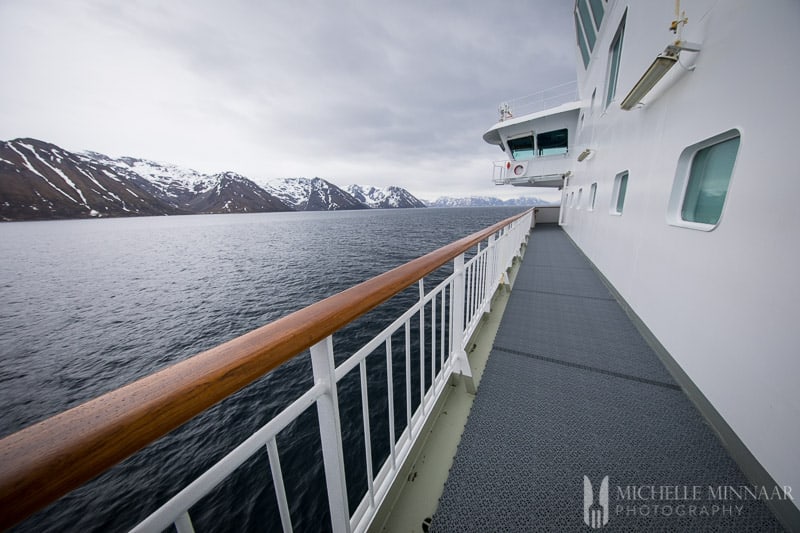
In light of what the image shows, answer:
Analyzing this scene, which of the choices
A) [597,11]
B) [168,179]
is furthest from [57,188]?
[597,11]

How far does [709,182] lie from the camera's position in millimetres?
2131

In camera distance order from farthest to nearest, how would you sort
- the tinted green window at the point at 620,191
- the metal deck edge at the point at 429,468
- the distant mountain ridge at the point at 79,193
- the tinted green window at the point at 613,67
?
the distant mountain ridge at the point at 79,193 < the tinted green window at the point at 613,67 < the tinted green window at the point at 620,191 < the metal deck edge at the point at 429,468

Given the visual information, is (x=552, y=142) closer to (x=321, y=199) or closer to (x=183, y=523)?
(x=183, y=523)

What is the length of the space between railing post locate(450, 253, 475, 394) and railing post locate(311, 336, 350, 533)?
1107 millimetres

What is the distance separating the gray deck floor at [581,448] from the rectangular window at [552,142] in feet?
39.3

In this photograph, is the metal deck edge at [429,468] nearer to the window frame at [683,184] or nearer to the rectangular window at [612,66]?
the window frame at [683,184]

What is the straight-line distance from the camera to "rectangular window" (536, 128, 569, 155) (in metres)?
12.2

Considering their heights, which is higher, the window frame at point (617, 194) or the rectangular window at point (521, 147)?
the rectangular window at point (521, 147)

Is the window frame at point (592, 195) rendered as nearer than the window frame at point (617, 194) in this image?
No

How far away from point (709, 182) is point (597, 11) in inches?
259

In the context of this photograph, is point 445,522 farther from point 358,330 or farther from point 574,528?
point 358,330

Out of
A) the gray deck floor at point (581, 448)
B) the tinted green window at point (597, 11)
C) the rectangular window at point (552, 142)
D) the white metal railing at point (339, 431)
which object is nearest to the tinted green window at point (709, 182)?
the gray deck floor at point (581, 448)

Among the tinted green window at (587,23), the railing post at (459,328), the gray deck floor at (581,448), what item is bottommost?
the gray deck floor at (581,448)

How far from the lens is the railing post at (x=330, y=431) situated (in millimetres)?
847
